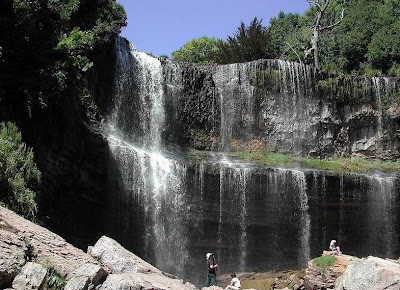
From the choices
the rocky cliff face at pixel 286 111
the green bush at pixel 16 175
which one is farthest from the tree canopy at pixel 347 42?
the green bush at pixel 16 175

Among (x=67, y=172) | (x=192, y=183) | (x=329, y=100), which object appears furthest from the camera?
(x=329, y=100)

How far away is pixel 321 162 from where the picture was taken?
29.2 metres

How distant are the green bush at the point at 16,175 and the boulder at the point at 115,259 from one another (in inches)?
127

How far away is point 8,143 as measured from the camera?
14.5 m

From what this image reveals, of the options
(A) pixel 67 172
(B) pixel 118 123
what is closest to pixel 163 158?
(B) pixel 118 123

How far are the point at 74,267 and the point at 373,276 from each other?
223 inches

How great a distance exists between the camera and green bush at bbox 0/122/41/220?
13.6 metres

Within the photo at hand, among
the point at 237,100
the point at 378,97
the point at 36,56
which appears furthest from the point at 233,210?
the point at 378,97

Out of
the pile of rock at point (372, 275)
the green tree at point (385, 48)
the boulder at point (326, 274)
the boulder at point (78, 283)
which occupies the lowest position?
the boulder at point (326, 274)

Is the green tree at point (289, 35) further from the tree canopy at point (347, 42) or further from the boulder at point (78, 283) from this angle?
the boulder at point (78, 283)

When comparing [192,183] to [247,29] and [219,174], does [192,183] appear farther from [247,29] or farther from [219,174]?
[247,29]

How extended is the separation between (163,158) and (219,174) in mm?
2647

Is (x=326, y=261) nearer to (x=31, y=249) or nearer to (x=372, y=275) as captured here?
(x=372, y=275)

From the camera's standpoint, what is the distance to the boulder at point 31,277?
9047 mm
